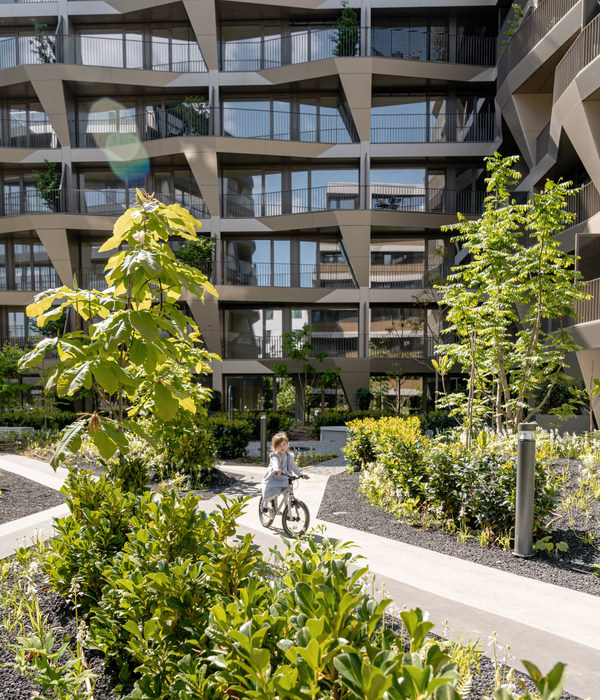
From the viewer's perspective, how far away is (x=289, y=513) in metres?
7.46

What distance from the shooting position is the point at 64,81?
989 inches

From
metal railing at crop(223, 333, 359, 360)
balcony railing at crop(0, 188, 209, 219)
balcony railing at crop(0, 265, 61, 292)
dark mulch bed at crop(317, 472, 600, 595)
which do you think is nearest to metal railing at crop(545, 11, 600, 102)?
dark mulch bed at crop(317, 472, 600, 595)

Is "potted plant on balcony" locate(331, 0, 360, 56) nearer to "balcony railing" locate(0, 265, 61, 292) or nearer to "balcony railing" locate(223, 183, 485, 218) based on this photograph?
"balcony railing" locate(223, 183, 485, 218)

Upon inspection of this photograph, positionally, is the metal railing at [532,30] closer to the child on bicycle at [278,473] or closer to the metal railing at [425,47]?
the metal railing at [425,47]

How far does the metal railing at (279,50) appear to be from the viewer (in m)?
25.4

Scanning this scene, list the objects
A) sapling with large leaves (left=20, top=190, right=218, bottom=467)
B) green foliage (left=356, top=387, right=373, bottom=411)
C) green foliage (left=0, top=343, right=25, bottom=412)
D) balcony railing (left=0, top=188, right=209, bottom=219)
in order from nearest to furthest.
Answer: sapling with large leaves (left=20, top=190, right=218, bottom=467), green foliage (left=0, top=343, right=25, bottom=412), green foliage (left=356, top=387, right=373, bottom=411), balcony railing (left=0, top=188, right=209, bottom=219)

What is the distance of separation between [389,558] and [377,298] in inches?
787

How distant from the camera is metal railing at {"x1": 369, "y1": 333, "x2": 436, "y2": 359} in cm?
2598

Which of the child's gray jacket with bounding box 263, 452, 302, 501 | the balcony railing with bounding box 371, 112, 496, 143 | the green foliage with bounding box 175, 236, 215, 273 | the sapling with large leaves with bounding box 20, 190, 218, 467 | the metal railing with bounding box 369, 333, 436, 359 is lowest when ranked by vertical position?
the child's gray jacket with bounding box 263, 452, 302, 501

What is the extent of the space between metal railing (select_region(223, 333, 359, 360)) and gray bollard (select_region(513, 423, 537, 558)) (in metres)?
20.1

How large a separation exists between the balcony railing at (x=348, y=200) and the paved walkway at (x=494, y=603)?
21.4m

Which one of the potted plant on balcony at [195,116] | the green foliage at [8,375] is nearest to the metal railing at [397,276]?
the potted plant on balcony at [195,116]

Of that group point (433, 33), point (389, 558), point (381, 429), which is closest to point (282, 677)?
point (389, 558)

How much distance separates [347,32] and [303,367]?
15877 millimetres
